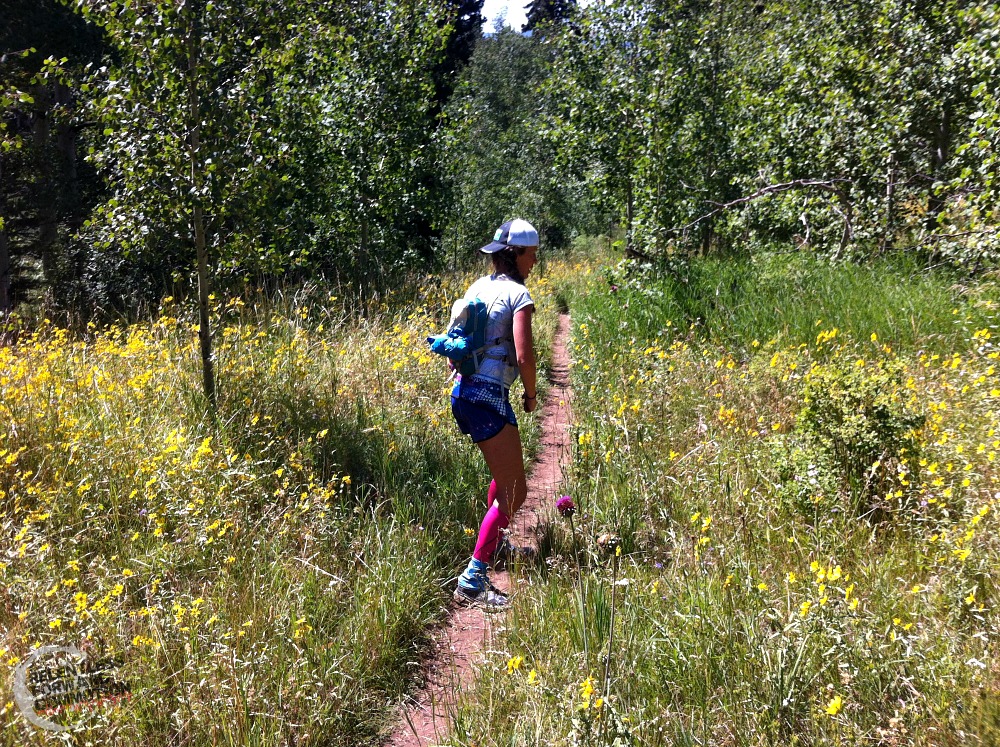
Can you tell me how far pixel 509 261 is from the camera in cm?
362

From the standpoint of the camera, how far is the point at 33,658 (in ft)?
8.68

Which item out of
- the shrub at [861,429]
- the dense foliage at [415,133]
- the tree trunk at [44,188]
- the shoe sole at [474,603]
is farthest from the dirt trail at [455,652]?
the tree trunk at [44,188]

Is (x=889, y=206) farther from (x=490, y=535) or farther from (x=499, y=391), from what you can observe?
(x=490, y=535)

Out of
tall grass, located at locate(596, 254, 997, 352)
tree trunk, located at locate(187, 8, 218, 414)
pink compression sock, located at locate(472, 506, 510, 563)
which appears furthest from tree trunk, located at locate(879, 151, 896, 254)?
tree trunk, located at locate(187, 8, 218, 414)

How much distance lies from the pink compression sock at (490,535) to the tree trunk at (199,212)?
2.23 meters

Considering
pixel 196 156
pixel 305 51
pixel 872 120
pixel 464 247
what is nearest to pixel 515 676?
pixel 196 156

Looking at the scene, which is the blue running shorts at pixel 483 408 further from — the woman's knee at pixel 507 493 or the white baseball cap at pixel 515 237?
the white baseball cap at pixel 515 237

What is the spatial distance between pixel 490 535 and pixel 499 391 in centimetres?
80

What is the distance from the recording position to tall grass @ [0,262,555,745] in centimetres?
266

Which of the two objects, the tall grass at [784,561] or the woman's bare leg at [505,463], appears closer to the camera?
the tall grass at [784,561]

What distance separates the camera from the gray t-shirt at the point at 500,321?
3557 millimetres

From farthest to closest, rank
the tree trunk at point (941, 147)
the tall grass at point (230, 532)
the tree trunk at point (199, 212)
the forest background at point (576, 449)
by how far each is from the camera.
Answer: the tree trunk at point (941, 147) → the tree trunk at point (199, 212) → the tall grass at point (230, 532) → the forest background at point (576, 449)

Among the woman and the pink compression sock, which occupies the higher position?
the woman

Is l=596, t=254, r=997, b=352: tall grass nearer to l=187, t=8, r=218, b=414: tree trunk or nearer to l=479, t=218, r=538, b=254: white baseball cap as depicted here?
l=479, t=218, r=538, b=254: white baseball cap
